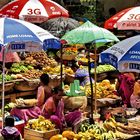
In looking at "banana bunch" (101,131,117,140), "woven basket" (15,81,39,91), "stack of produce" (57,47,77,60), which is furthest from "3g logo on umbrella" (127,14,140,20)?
"stack of produce" (57,47,77,60)

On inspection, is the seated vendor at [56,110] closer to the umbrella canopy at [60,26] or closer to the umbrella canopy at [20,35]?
the umbrella canopy at [20,35]

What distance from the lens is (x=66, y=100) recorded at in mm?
10336

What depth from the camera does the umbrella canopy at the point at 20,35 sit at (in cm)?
776

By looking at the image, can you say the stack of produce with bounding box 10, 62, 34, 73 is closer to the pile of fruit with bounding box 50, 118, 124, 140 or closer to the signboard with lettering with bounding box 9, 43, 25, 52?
the pile of fruit with bounding box 50, 118, 124, 140

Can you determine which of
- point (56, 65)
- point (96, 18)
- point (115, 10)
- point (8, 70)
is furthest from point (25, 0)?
point (115, 10)

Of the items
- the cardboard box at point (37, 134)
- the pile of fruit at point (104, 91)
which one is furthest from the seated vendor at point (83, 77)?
the cardboard box at point (37, 134)

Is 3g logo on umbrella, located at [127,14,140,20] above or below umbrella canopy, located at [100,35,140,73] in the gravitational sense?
above

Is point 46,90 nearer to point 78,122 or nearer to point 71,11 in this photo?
point 78,122

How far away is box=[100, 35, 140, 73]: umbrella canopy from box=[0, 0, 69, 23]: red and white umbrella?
399 centimetres

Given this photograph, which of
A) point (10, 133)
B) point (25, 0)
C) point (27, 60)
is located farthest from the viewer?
point (27, 60)

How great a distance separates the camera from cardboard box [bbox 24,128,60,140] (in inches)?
340

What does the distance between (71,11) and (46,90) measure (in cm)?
1501

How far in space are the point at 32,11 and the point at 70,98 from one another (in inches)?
108

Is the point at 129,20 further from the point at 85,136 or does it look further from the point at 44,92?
the point at 85,136
